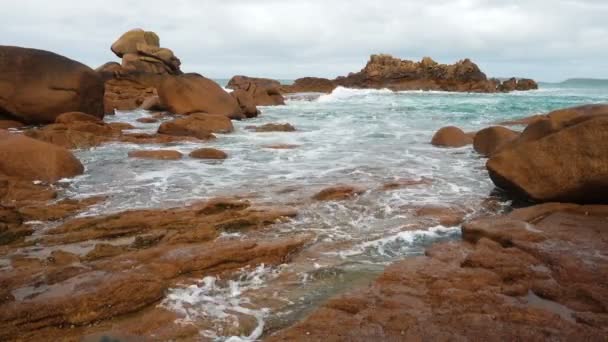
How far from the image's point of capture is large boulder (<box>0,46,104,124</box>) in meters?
14.6

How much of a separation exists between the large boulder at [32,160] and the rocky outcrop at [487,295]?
21.6 feet

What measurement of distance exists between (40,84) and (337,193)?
455 inches

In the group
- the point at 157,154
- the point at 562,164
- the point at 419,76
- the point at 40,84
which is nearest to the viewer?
the point at 562,164

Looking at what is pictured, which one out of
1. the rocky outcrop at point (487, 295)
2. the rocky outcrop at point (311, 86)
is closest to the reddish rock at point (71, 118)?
the rocky outcrop at point (487, 295)

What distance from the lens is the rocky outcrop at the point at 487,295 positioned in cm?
331

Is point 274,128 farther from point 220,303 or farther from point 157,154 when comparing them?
point 220,303

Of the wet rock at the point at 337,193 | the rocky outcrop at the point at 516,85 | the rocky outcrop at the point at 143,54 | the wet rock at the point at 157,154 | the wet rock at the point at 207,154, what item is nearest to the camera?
the wet rock at the point at 337,193

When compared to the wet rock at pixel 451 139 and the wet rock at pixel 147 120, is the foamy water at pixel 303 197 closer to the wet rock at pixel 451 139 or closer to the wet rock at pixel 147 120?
the wet rock at pixel 451 139

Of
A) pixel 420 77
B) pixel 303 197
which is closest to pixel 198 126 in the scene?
pixel 303 197

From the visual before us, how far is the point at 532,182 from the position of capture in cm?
684

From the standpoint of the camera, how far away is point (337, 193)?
7656 mm

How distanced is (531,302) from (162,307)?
286 cm

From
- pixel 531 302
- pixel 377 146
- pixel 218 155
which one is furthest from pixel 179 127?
pixel 531 302

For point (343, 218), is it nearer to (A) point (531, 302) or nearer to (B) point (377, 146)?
(A) point (531, 302)
